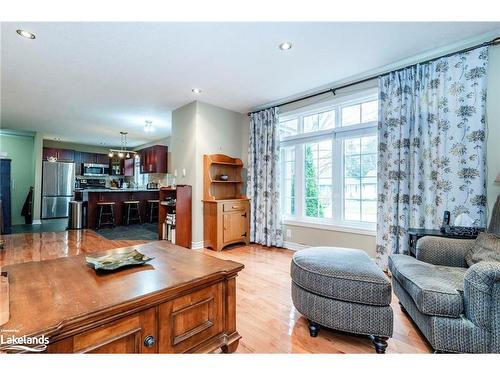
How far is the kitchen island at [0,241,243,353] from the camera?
80 cm

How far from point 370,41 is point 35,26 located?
3.22m

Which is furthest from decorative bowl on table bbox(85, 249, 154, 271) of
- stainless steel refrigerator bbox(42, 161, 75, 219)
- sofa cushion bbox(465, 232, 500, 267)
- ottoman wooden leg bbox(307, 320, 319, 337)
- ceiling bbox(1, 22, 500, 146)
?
stainless steel refrigerator bbox(42, 161, 75, 219)

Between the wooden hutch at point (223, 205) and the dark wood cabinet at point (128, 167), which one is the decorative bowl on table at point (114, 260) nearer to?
the wooden hutch at point (223, 205)

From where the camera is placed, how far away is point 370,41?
2.36 metres

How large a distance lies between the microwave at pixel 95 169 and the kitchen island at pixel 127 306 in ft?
27.7

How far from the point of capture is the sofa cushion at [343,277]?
146cm

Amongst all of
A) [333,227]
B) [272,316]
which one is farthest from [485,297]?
[333,227]

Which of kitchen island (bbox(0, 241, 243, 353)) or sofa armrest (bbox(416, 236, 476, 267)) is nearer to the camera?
kitchen island (bbox(0, 241, 243, 353))

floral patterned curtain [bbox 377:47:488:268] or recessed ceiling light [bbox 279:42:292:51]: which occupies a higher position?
recessed ceiling light [bbox 279:42:292:51]

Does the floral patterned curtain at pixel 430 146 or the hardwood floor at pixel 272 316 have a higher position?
the floral patterned curtain at pixel 430 146

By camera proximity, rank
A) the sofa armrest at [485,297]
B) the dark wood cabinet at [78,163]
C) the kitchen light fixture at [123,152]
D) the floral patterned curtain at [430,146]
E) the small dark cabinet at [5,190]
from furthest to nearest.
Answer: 1. the dark wood cabinet at [78,163]
2. the kitchen light fixture at [123,152]
3. the small dark cabinet at [5,190]
4. the floral patterned curtain at [430,146]
5. the sofa armrest at [485,297]

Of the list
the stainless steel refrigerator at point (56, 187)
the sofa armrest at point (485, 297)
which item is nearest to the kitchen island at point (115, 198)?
the stainless steel refrigerator at point (56, 187)

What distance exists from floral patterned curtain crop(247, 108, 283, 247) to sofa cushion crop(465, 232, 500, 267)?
2548mm

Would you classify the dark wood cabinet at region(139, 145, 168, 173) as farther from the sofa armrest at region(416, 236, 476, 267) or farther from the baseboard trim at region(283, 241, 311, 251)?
the sofa armrest at region(416, 236, 476, 267)
